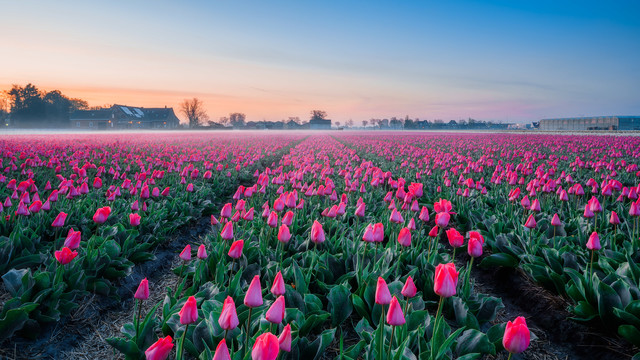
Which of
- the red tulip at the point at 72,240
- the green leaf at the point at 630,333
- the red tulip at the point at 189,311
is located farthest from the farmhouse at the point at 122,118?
the green leaf at the point at 630,333

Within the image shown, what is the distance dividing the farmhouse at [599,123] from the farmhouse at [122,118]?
318ft

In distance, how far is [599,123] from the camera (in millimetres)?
71188

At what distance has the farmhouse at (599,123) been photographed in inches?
2604

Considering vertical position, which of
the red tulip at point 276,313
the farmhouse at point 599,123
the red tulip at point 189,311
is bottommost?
the red tulip at point 189,311

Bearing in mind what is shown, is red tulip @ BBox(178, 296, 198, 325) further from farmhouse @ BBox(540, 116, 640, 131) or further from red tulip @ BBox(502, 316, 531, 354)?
farmhouse @ BBox(540, 116, 640, 131)

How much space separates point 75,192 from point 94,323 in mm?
2406

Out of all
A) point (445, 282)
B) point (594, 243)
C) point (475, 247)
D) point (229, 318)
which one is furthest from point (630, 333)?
point (229, 318)

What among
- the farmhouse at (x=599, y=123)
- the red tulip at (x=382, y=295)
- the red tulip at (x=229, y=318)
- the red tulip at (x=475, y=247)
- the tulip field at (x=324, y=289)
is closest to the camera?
the red tulip at (x=229, y=318)

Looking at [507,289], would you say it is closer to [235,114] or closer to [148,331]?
[148,331]

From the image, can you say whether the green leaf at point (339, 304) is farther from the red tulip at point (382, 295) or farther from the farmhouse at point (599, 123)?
the farmhouse at point (599, 123)

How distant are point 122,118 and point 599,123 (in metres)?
103

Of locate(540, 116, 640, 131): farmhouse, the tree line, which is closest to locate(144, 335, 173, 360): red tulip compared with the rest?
locate(540, 116, 640, 131): farmhouse

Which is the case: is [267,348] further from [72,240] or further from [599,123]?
[599,123]

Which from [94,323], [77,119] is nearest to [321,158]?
[94,323]
